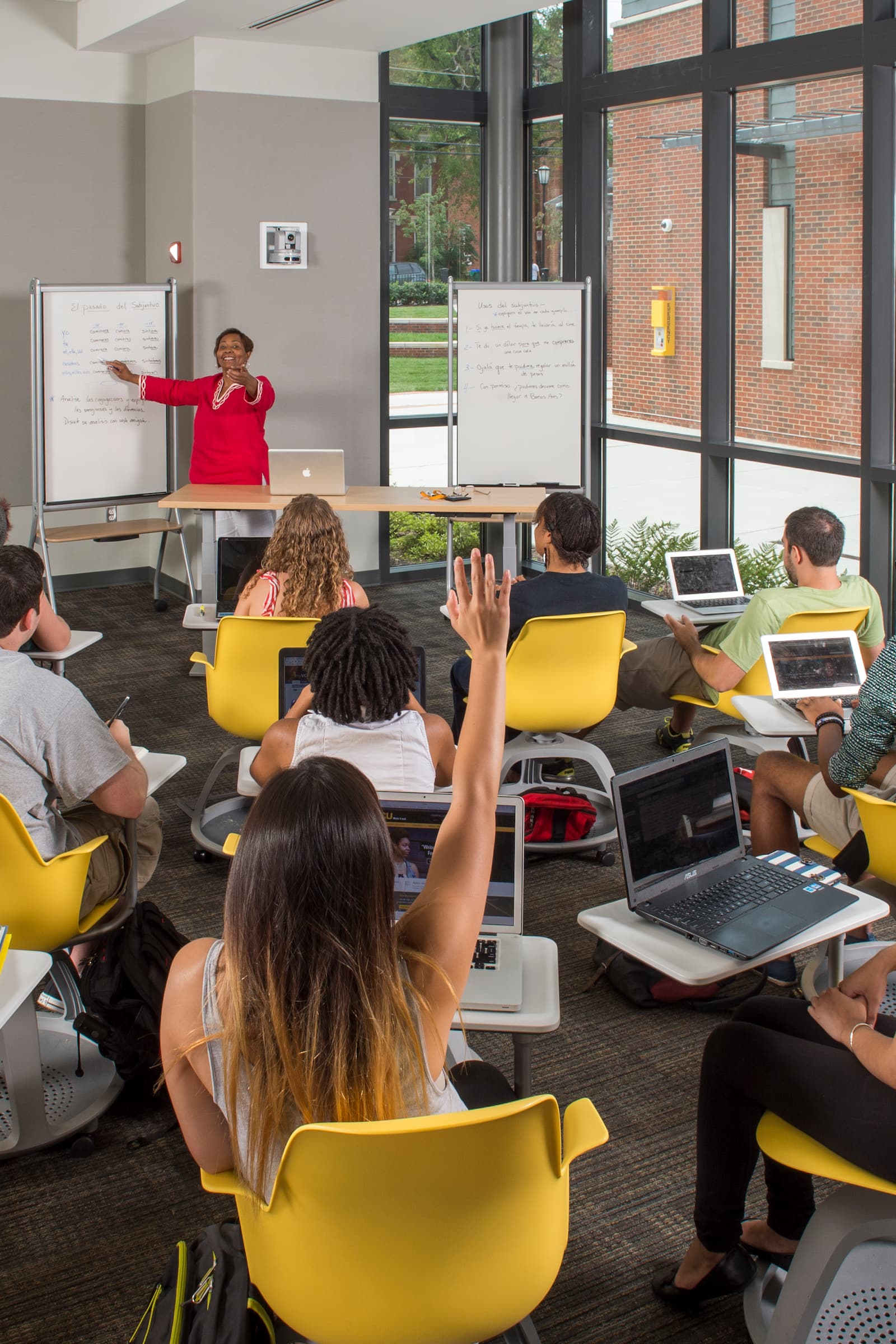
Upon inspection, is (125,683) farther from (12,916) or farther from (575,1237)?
(575,1237)

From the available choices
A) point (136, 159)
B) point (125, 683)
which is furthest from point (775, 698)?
point (136, 159)

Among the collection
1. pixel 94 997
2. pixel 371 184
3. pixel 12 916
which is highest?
pixel 371 184

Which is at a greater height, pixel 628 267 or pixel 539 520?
pixel 628 267

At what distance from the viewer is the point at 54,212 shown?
296 inches

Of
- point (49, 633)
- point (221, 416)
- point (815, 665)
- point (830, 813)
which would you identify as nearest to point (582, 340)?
point (221, 416)

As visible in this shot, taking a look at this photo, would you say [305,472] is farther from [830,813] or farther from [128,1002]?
[128,1002]

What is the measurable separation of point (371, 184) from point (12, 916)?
619 centimetres

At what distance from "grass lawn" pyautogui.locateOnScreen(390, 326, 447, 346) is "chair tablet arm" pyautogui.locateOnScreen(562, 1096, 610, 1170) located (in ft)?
23.1

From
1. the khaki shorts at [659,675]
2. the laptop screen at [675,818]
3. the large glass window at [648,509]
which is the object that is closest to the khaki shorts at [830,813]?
the laptop screen at [675,818]

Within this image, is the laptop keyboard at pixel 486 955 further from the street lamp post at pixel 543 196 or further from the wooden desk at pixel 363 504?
the street lamp post at pixel 543 196

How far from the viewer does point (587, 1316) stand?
227 centimetres

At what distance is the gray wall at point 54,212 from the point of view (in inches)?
290

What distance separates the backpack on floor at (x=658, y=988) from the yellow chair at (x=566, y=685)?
787 millimetres

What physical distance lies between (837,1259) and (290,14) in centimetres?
643
